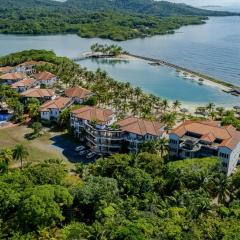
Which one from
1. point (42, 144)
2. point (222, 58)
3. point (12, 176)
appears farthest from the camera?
point (222, 58)

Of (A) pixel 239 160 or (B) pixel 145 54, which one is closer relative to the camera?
(A) pixel 239 160

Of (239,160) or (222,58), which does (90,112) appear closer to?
(239,160)

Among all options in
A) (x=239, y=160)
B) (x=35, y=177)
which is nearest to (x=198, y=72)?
(x=239, y=160)

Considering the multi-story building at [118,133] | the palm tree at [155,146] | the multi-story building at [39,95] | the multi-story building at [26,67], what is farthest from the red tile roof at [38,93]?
the palm tree at [155,146]

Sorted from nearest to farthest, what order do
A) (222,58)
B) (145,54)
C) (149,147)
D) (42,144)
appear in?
(149,147), (42,144), (222,58), (145,54)

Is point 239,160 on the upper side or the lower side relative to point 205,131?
lower

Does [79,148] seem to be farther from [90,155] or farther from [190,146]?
[190,146]

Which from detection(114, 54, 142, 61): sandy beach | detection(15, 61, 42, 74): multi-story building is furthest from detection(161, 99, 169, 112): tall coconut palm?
detection(114, 54, 142, 61): sandy beach

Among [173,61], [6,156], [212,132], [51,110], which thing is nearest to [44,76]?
[51,110]
